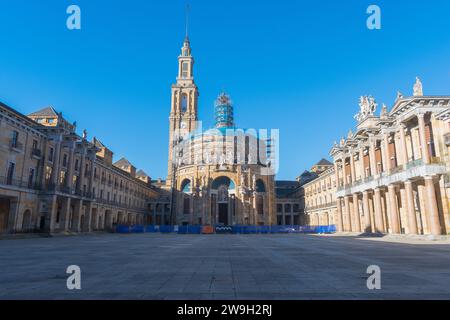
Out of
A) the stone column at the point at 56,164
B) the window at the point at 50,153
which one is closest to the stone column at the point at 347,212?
the stone column at the point at 56,164

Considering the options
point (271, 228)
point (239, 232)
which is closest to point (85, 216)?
point (239, 232)

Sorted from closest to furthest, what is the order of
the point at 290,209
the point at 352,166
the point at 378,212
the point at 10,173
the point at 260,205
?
1. the point at 10,173
2. the point at 378,212
3. the point at 352,166
4. the point at 260,205
5. the point at 290,209

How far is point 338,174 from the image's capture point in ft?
178

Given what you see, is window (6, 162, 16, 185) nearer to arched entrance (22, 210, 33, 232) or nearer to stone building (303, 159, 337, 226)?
arched entrance (22, 210, 33, 232)

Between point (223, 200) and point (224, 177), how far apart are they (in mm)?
5674

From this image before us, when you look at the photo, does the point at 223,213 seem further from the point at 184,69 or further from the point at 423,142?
the point at 184,69

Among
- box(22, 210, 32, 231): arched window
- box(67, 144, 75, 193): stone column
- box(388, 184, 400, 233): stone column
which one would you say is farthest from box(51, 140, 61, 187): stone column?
box(388, 184, 400, 233): stone column

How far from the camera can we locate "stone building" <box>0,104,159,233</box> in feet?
109

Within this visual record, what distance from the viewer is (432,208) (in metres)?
28.9

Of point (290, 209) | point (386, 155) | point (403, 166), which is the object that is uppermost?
point (386, 155)

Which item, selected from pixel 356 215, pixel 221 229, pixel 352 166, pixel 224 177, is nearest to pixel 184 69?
pixel 224 177

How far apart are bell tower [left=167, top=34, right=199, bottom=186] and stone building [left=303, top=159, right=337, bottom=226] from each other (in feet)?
135
